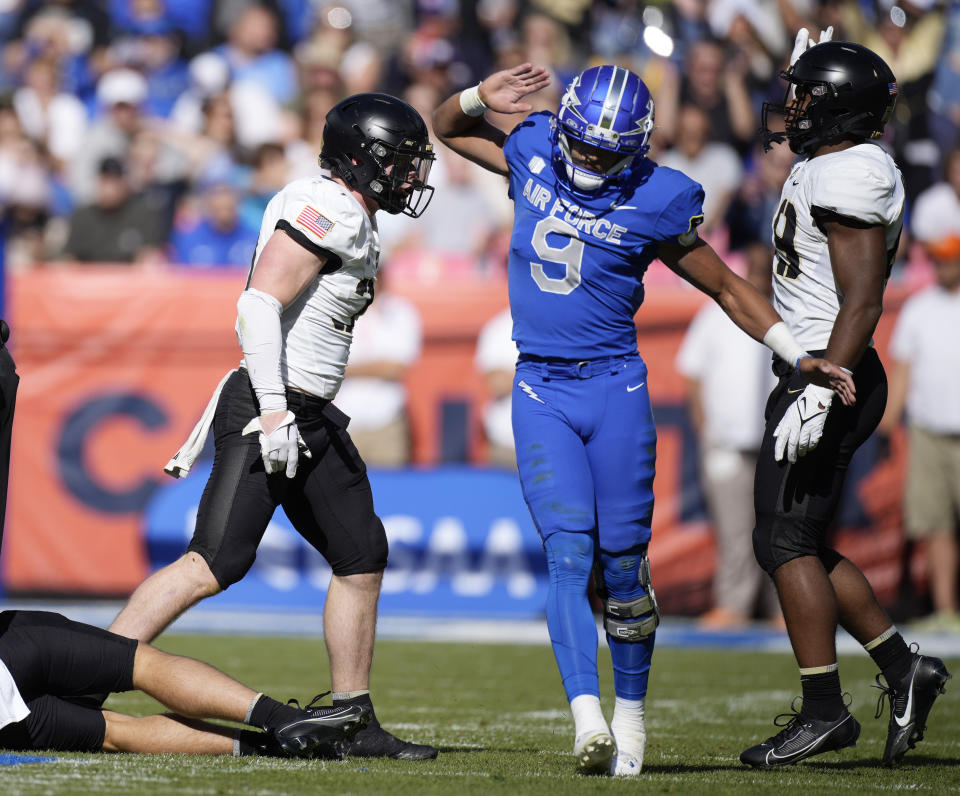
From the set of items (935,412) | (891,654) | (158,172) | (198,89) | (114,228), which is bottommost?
(891,654)

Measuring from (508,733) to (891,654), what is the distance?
1.36 meters

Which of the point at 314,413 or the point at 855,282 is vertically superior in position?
the point at 855,282

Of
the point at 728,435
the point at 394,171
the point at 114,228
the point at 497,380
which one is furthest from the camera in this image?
the point at 114,228

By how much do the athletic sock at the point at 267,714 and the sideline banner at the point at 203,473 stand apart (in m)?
5.04

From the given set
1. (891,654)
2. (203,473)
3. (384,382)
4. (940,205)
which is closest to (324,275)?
(891,654)

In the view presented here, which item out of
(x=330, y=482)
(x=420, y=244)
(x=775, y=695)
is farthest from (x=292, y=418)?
(x=420, y=244)

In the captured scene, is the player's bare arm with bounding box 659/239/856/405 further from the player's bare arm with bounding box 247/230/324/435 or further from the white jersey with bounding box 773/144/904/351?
the player's bare arm with bounding box 247/230/324/435

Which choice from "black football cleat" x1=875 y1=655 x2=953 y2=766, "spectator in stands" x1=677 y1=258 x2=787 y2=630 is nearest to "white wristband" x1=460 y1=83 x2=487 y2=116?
"black football cleat" x1=875 y1=655 x2=953 y2=766

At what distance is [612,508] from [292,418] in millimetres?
960

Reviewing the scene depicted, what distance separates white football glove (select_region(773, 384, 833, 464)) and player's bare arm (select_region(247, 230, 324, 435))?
4.89 ft

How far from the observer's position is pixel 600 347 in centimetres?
415

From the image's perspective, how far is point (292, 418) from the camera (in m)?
4.00

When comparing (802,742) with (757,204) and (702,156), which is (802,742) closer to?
(757,204)

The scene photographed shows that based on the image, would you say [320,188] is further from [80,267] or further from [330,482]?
[80,267]
